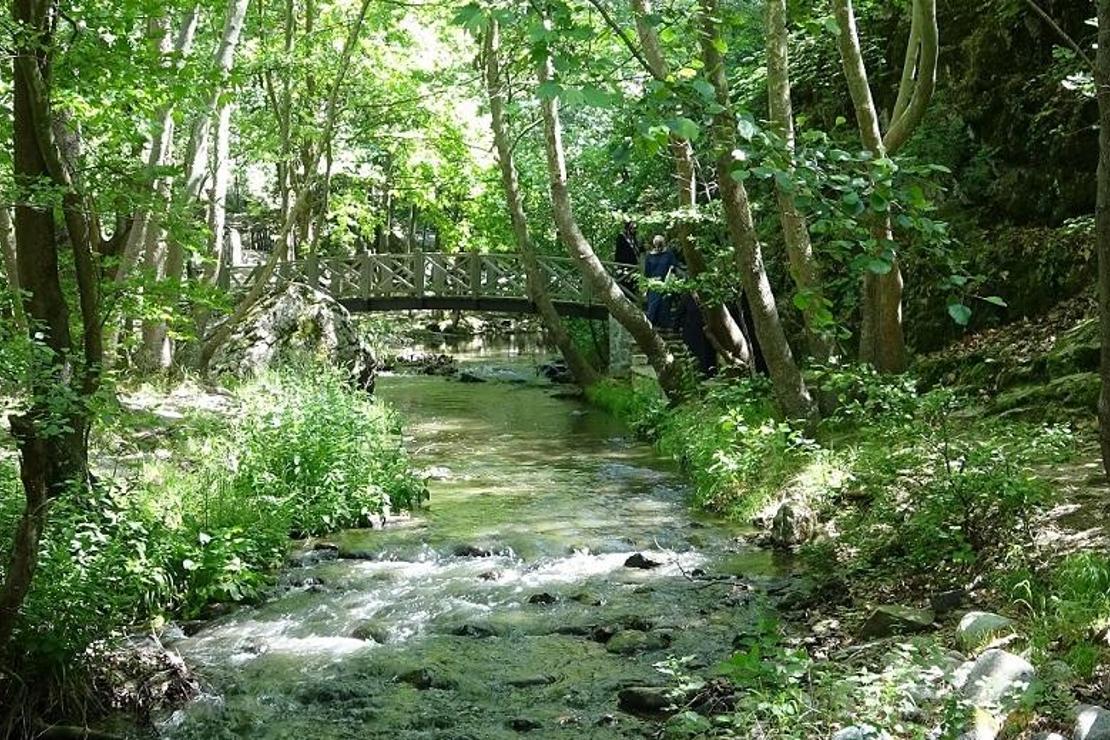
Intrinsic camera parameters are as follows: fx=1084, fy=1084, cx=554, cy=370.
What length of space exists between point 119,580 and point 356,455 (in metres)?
4.04

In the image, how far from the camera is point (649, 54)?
10086 millimetres

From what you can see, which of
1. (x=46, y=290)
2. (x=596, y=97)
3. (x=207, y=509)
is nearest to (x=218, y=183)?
(x=207, y=509)

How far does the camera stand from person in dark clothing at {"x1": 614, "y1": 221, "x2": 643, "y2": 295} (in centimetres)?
1741

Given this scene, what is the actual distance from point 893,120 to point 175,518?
6.18 meters

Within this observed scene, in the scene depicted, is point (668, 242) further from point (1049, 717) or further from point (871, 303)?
→ point (1049, 717)

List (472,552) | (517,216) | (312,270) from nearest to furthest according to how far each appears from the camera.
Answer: (472,552) → (517,216) → (312,270)

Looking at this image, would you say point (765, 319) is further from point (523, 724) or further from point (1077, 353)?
point (523, 724)

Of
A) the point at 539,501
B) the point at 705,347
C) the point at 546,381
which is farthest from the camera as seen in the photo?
the point at 546,381

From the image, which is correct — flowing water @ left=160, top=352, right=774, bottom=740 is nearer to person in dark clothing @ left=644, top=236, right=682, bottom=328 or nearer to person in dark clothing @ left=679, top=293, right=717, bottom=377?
person in dark clothing @ left=679, top=293, right=717, bottom=377

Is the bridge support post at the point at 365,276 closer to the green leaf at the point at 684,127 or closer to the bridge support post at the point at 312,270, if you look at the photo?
the bridge support post at the point at 312,270

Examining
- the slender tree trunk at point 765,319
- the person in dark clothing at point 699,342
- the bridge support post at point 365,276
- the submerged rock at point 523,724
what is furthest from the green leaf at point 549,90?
the bridge support post at point 365,276

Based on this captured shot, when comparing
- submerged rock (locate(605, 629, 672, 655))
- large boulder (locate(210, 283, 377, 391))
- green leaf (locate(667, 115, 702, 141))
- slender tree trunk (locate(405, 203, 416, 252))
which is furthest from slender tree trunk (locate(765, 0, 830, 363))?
slender tree trunk (locate(405, 203, 416, 252))

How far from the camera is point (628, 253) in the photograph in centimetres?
1864

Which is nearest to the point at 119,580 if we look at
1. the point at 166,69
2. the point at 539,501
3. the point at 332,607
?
the point at 332,607
